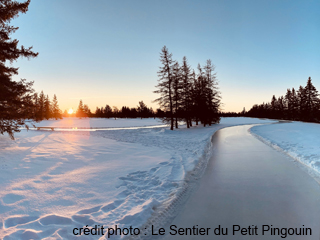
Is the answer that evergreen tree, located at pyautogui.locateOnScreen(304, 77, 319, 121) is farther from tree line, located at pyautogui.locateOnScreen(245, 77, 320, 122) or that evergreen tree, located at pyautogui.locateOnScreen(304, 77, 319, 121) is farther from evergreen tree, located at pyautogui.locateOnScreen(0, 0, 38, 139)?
evergreen tree, located at pyautogui.locateOnScreen(0, 0, 38, 139)

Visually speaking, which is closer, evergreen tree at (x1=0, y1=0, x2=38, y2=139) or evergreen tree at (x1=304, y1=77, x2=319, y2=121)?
evergreen tree at (x1=0, y1=0, x2=38, y2=139)

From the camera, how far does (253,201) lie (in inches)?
192

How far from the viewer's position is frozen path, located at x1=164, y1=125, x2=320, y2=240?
386 centimetres

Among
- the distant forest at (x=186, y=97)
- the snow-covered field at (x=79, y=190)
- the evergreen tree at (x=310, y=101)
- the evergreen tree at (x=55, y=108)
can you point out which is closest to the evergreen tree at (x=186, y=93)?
the distant forest at (x=186, y=97)

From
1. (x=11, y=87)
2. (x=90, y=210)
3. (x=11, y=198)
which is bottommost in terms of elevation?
(x=90, y=210)

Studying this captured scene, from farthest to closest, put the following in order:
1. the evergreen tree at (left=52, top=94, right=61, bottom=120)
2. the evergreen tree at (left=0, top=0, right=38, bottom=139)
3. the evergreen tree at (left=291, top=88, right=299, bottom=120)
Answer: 1. the evergreen tree at (left=52, top=94, right=61, bottom=120)
2. the evergreen tree at (left=291, top=88, right=299, bottom=120)
3. the evergreen tree at (left=0, top=0, right=38, bottom=139)

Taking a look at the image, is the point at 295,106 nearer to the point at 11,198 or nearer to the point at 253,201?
the point at 253,201

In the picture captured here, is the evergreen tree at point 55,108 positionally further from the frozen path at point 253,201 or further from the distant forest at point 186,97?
the frozen path at point 253,201

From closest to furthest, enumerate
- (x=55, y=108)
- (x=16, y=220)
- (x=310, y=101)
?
(x=16, y=220) → (x=310, y=101) → (x=55, y=108)

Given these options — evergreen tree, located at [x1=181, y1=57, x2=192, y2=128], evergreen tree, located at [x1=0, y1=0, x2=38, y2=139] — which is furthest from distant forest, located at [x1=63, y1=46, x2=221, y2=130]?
evergreen tree, located at [x1=0, y1=0, x2=38, y2=139]

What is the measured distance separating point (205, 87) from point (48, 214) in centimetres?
3656

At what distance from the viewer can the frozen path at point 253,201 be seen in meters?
3.86

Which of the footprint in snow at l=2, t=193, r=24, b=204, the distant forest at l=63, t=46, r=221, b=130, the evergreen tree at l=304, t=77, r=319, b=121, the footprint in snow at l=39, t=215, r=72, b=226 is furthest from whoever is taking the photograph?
the evergreen tree at l=304, t=77, r=319, b=121

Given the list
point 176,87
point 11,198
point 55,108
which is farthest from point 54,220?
point 55,108
